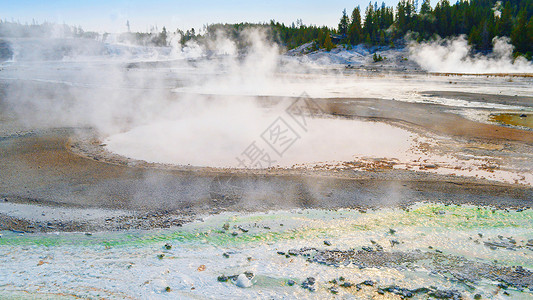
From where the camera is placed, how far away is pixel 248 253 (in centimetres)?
588

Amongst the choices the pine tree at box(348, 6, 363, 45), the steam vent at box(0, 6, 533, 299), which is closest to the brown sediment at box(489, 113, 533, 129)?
the steam vent at box(0, 6, 533, 299)

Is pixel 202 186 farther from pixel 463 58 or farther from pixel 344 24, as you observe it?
pixel 344 24

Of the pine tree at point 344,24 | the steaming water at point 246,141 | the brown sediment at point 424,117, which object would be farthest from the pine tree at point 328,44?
the steaming water at point 246,141

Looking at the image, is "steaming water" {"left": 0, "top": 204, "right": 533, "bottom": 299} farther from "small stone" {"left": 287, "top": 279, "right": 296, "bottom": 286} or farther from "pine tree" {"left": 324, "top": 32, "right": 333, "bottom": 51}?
"pine tree" {"left": 324, "top": 32, "right": 333, "bottom": 51}

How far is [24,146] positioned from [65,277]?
8.21 metres

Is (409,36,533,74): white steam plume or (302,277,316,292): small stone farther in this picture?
(409,36,533,74): white steam plume

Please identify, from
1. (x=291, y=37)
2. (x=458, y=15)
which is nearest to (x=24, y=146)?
(x=458, y=15)

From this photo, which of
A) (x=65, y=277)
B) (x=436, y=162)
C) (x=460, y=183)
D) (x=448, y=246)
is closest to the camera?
(x=65, y=277)

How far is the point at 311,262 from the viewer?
5.56 metres

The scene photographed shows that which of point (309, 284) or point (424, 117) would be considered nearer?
point (309, 284)

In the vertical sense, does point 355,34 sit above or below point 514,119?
above

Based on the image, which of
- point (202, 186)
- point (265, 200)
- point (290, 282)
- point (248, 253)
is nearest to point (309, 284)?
point (290, 282)

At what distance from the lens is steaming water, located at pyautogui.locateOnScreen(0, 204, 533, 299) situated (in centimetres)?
501

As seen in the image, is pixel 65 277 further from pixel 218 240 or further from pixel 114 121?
pixel 114 121
